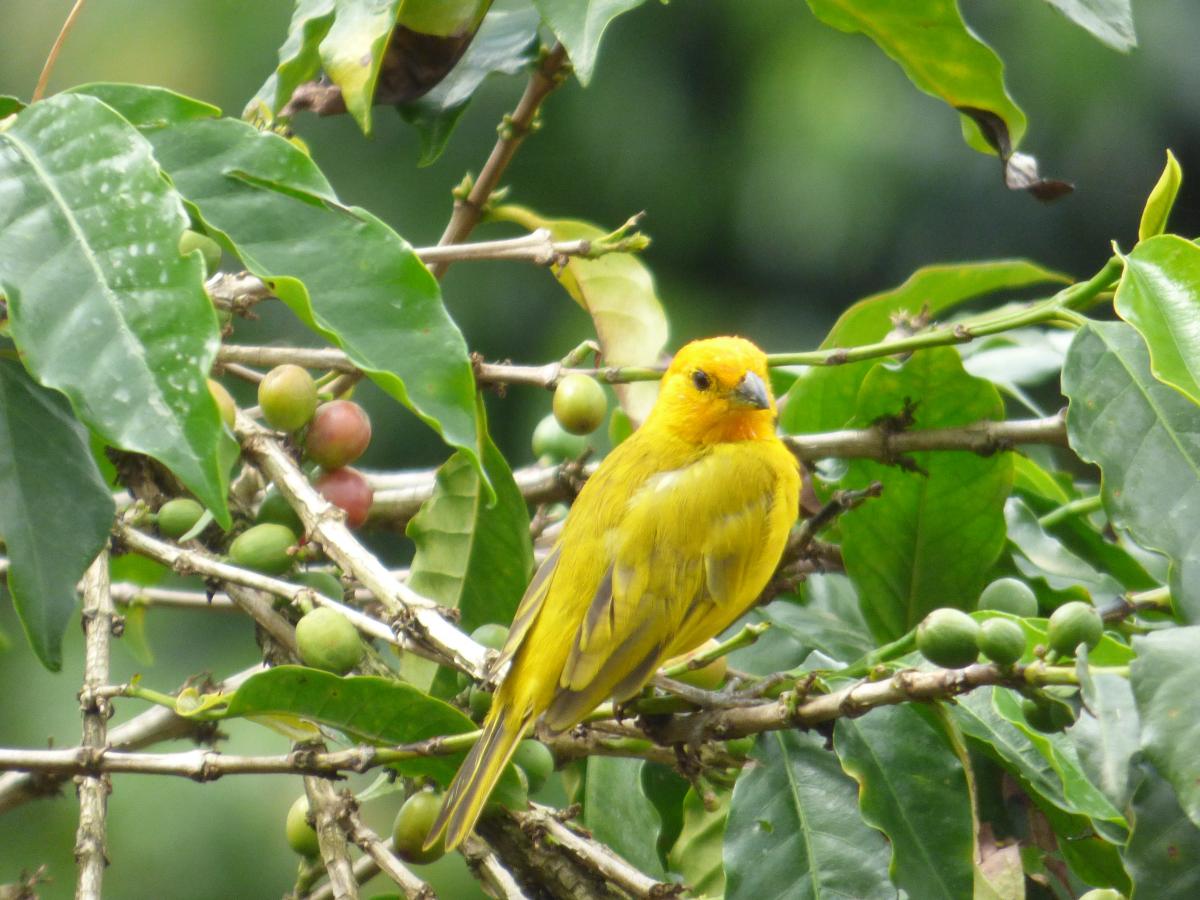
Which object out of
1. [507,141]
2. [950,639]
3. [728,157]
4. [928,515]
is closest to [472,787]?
[950,639]

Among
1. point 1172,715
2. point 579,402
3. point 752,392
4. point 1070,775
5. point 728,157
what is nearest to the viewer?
point 1172,715

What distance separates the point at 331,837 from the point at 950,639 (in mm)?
676

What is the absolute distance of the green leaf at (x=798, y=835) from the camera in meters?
1.51

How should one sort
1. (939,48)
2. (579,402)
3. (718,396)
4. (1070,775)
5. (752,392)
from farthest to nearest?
(718,396) → (752,392) → (579,402) → (939,48) → (1070,775)

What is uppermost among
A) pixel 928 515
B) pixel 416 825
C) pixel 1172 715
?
pixel 1172 715

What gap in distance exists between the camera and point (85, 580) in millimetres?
1785

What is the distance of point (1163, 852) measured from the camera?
132 centimetres

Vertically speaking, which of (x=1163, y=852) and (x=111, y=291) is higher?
(x=111, y=291)

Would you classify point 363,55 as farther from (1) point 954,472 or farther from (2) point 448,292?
(2) point 448,292

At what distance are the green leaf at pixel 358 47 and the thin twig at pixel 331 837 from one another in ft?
2.51

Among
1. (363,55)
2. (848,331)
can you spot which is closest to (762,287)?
(848,331)

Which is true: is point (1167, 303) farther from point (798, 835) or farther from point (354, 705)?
point (354, 705)

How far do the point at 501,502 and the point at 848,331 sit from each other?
25.8 inches

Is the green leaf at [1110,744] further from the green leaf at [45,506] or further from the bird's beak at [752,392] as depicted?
the bird's beak at [752,392]
